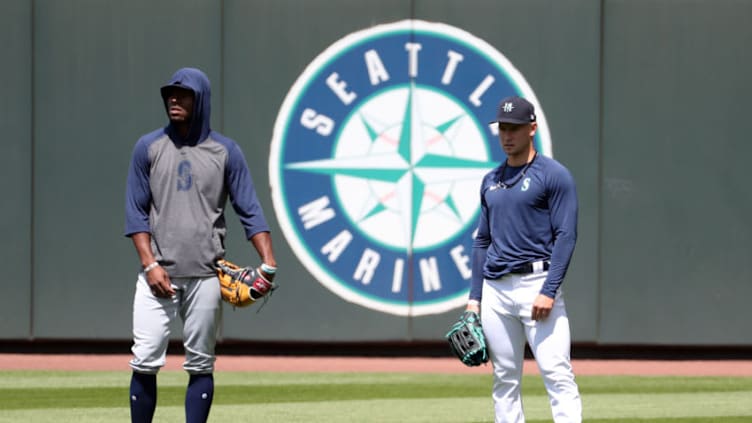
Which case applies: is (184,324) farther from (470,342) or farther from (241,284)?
(470,342)

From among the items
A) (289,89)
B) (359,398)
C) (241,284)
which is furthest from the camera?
(289,89)

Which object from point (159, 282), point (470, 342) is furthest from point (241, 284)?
point (470, 342)

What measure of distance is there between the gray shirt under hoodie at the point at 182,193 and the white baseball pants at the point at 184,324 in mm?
89

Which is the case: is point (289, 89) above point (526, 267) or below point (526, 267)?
above

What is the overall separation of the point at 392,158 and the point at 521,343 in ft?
18.6

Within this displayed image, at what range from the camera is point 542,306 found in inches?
208

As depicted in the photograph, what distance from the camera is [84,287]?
11.0 metres

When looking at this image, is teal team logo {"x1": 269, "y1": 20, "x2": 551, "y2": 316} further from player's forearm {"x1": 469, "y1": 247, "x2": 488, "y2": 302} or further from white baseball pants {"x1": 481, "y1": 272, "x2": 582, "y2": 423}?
white baseball pants {"x1": 481, "y1": 272, "x2": 582, "y2": 423}

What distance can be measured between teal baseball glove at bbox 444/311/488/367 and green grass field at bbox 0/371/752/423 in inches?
77.6

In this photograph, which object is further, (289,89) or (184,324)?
(289,89)

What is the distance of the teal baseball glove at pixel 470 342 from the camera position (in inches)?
218

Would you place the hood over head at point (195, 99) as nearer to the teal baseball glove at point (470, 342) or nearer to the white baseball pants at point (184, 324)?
the white baseball pants at point (184, 324)

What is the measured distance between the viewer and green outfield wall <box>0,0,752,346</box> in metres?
10.9

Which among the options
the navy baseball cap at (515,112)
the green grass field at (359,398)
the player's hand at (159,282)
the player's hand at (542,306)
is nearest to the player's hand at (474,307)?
the player's hand at (542,306)
